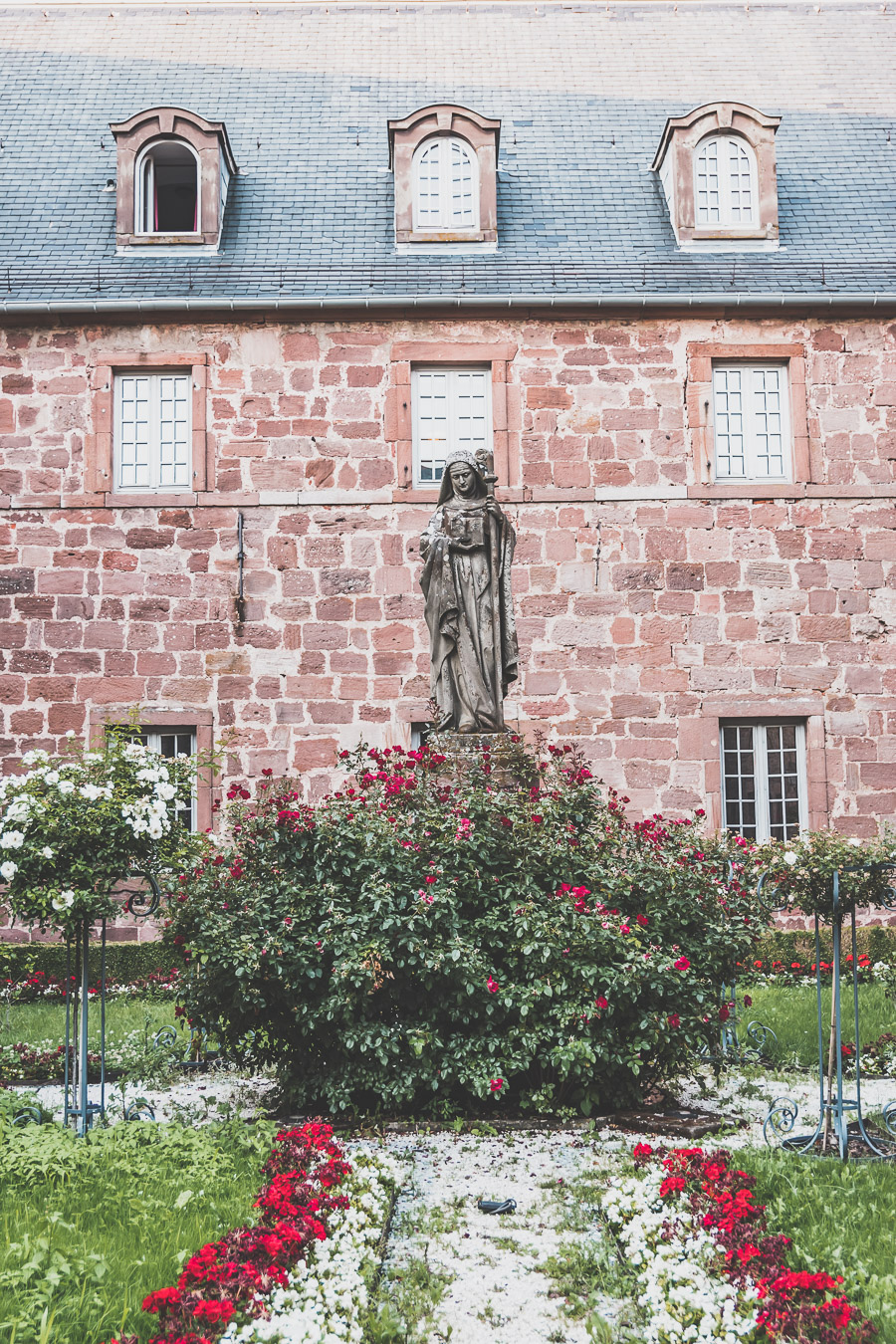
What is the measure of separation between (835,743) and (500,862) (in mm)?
6787

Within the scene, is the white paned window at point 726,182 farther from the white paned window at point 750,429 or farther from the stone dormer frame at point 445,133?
the stone dormer frame at point 445,133

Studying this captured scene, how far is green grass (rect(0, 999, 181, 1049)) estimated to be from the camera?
8.49m

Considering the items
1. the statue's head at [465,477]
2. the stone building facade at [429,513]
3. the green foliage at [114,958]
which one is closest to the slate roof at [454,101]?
the stone building facade at [429,513]

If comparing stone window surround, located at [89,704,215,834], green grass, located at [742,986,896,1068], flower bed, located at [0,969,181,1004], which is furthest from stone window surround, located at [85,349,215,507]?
green grass, located at [742,986,896,1068]

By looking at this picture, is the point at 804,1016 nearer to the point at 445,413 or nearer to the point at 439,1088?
the point at 439,1088

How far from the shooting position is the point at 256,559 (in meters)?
12.1

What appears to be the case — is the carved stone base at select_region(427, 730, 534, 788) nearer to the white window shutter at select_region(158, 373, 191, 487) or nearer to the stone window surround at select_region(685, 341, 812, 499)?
the stone window surround at select_region(685, 341, 812, 499)

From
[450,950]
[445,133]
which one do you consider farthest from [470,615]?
[445,133]

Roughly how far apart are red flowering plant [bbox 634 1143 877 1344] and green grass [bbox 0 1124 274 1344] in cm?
160

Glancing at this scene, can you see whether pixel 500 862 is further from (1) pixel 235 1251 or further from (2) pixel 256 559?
(2) pixel 256 559

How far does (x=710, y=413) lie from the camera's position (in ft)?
40.6

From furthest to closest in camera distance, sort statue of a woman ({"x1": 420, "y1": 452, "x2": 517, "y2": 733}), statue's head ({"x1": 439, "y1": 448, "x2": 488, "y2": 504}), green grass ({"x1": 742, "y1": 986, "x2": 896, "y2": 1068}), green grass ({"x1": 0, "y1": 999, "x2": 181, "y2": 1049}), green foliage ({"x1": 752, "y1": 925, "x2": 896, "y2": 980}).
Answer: green foliage ({"x1": 752, "y1": 925, "x2": 896, "y2": 980})
green grass ({"x1": 0, "y1": 999, "x2": 181, "y2": 1049})
green grass ({"x1": 742, "y1": 986, "x2": 896, "y2": 1068})
statue's head ({"x1": 439, "y1": 448, "x2": 488, "y2": 504})
statue of a woman ({"x1": 420, "y1": 452, "x2": 517, "y2": 733})

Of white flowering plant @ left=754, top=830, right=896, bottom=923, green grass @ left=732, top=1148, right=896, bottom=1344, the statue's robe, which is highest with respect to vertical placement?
the statue's robe

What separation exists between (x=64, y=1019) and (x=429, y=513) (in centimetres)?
576
